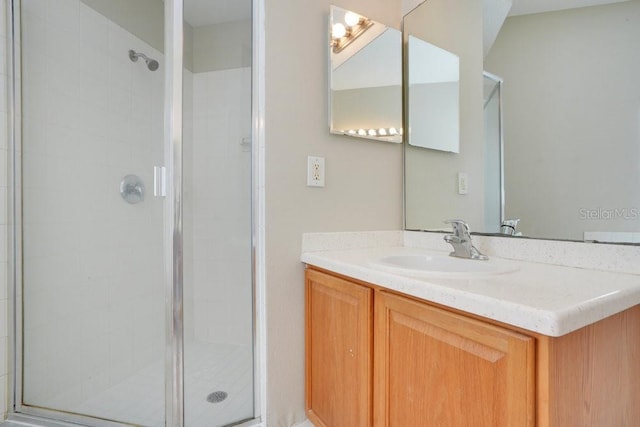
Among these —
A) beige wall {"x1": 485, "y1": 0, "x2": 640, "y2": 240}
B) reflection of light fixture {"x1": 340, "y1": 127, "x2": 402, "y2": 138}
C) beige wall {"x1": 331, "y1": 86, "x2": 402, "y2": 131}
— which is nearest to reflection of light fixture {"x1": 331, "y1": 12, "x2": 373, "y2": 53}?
beige wall {"x1": 331, "y1": 86, "x2": 402, "y2": 131}

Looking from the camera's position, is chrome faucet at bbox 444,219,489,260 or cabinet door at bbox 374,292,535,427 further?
chrome faucet at bbox 444,219,489,260

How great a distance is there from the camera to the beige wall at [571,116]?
82cm

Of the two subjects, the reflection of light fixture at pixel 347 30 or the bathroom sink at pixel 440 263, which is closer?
the bathroom sink at pixel 440 263

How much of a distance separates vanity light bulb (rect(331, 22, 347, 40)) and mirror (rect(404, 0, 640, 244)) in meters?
0.51

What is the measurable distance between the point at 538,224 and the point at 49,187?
77.9 inches

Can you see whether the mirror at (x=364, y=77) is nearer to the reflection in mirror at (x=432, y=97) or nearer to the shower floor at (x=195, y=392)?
the reflection in mirror at (x=432, y=97)

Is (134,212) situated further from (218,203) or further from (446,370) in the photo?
(446,370)

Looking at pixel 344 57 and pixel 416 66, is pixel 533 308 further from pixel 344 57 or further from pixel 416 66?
pixel 416 66

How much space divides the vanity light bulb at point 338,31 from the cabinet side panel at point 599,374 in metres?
1.28

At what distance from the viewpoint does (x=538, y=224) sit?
0.99m

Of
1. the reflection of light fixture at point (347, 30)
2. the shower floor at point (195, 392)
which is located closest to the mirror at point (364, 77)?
the reflection of light fixture at point (347, 30)

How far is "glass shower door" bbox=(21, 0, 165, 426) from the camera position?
4.23 feet

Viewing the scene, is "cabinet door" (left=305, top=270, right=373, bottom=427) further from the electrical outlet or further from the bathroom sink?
the electrical outlet

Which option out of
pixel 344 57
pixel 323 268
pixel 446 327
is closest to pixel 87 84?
pixel 344 57
